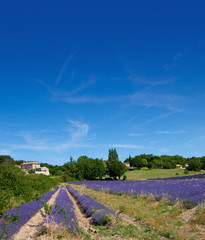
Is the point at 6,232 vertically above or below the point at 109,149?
below

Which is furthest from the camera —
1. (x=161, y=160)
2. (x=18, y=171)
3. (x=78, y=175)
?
(x=161, y=160)

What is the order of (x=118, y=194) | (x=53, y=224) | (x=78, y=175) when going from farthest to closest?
(x=78, y=175) < (x=118, y=194) < (x=53, y=224)

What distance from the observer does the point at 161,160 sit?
139 m

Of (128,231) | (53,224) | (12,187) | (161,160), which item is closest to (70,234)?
(53,224)

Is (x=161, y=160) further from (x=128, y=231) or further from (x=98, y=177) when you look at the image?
(x=128, y=231)

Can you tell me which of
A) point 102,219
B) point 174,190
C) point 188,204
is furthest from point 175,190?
point 102,219

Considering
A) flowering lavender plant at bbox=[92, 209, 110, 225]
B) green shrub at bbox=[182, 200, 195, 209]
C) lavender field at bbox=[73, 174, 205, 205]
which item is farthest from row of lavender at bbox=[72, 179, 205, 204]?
flowering lavender plant at bbox=[92, 209, 110, 225]

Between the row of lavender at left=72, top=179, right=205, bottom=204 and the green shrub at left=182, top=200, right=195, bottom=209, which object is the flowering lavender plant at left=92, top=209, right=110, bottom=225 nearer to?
the green shrub at left=182, top=200, right=195, bottom=209

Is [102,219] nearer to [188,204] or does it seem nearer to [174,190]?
[188,204]

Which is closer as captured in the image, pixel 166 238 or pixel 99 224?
pixel 166 238

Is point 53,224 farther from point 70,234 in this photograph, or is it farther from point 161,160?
point 161,160

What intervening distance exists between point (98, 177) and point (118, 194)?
6294cm

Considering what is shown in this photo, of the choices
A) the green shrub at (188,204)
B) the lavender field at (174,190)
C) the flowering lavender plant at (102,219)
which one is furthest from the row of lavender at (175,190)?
the flowering lavender plant at (102,219)

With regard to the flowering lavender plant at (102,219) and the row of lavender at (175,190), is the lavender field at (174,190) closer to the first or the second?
the row of lavender at (175,190)
